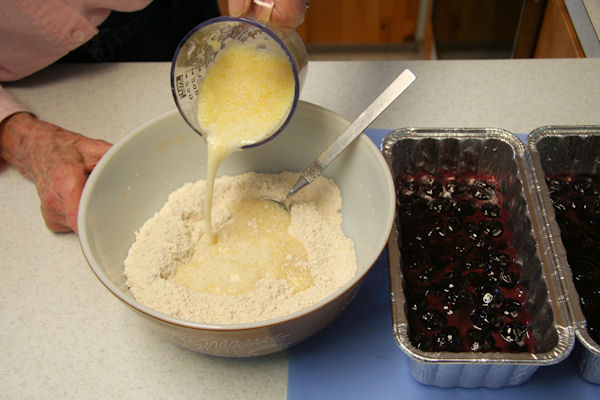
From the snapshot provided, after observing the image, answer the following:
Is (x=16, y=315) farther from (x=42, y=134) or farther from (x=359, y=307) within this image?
(x=359, y=307)

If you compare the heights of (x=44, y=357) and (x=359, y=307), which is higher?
(x=359, y=307)

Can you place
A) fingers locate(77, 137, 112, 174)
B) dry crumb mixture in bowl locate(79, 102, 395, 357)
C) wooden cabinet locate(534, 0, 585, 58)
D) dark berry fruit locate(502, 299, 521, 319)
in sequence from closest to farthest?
1. dry crumb mixture in bowl locate(79, 102, 395, 357)
2. dark berry fruit locate(502, 299, 521, 319)
3. fingers locate(77, 137, 112, 174)
4. wooden cabinet locate(534, 0, 585, 58)

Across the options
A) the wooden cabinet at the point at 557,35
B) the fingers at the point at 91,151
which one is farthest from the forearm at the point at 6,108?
the wooden cabinet at the point at 557,35

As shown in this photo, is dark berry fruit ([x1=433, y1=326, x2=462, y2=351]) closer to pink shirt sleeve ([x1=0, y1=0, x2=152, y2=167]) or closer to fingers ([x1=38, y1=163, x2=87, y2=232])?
fingers ([x1=38, y1=163, x2=87, y2=232])

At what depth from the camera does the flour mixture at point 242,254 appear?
2.97ft

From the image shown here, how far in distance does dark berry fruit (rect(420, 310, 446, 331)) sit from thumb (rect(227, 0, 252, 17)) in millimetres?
604

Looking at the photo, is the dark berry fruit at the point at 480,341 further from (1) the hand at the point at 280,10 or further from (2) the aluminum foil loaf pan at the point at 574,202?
(1) the hand at the point at 280,10

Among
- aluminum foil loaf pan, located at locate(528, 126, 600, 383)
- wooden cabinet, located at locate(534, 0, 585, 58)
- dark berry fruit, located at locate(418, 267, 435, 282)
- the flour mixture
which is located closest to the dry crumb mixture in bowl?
the flour mixture

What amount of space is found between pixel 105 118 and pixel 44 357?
0.64 metres

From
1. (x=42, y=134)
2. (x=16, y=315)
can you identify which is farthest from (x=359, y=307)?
(x=42, y=134)

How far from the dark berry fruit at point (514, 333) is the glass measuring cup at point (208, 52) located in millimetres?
512

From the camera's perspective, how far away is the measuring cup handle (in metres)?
0.90

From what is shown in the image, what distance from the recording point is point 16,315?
40.4 inches


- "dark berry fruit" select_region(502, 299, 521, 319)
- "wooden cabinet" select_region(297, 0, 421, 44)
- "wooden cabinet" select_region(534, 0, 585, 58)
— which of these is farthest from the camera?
"wooden cabinet" select_region(297, 0, 421, 44)
